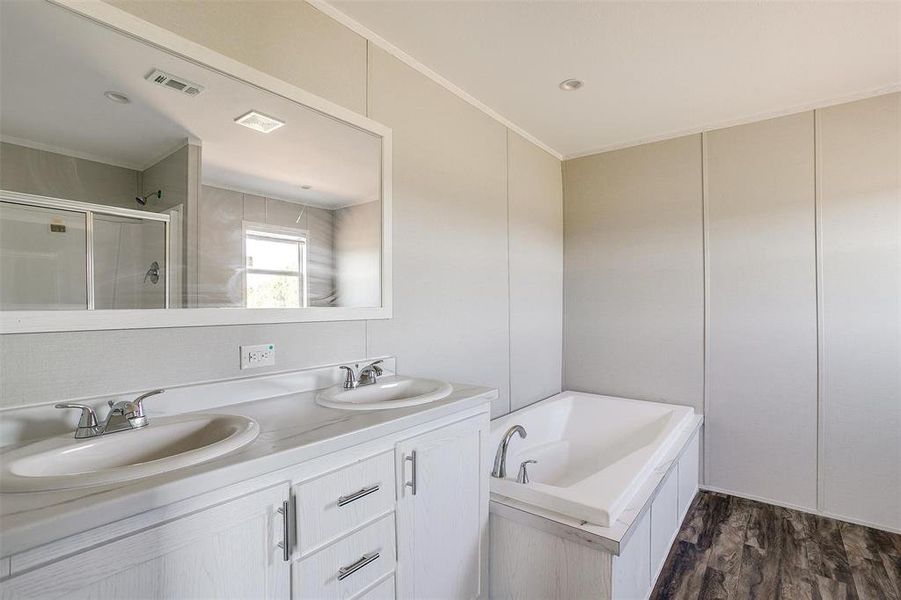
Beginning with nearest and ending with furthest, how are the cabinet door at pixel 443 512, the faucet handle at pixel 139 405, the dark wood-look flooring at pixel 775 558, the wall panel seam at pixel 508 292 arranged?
the faucet handle at pixel 139 405 → the cabinet door at pixel 443 512 → the dark wood-look flooring at pixel 775 558 → the wall panel seam at pixel 508 292

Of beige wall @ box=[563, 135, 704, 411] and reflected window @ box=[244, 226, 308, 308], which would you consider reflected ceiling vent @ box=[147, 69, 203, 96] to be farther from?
beige wall @ box=[563, 135, 704, 411]

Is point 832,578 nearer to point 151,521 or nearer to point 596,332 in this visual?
point 596,332

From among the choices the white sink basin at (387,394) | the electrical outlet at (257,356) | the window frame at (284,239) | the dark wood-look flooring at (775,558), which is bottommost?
the dark wood-look flooring at (775,558)

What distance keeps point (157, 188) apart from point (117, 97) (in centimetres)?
26

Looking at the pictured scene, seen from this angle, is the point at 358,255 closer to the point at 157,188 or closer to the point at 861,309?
the point at 157,188

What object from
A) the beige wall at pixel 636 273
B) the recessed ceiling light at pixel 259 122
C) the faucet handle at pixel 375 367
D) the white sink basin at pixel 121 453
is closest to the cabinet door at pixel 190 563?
the white sink basin at pixel 121 453

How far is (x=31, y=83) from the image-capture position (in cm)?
110

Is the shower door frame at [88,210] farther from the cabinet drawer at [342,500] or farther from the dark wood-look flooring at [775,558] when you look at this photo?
the dark wood-look flooring at [775,558]

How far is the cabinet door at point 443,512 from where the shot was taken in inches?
54.2

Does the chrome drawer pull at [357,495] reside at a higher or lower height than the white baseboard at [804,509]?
higher

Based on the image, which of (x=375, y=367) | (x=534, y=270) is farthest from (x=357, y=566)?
(x=534, y=270)

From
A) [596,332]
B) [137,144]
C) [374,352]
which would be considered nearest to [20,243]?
[137,144]

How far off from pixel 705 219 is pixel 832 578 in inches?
82.4

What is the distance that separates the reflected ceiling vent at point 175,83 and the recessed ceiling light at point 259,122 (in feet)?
0.49
